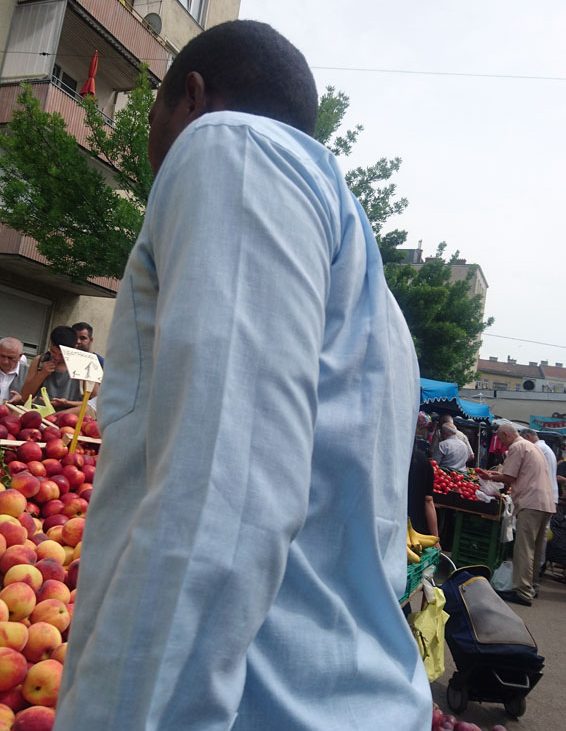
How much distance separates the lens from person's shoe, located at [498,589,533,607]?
26.3 feet

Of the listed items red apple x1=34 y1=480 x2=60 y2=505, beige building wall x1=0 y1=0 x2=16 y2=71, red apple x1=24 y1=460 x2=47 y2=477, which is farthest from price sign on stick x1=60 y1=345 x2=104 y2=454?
beige building wall x1=0 y1=0 x2=16 y2=71

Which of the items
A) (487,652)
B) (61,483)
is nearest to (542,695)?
(487,652)

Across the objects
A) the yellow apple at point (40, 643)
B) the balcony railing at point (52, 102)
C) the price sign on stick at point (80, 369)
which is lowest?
the yellow apple at point (40, 643)

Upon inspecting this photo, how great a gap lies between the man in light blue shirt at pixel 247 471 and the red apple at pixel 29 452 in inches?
125

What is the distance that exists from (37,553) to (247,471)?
256 cm

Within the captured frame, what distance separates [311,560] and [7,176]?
13240mm

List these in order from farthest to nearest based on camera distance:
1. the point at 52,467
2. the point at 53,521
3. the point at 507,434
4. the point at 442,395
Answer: the point at 442,395 < the point at 507,434 < the point at 52,467 < the point at 53,521

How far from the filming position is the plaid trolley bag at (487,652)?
4438mm

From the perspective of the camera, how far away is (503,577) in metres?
8.28

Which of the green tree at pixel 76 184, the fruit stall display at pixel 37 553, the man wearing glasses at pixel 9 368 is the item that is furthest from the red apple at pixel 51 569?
the green tree at pixel 76 184

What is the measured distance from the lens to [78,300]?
1752cm

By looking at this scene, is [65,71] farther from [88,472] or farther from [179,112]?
[179,112]

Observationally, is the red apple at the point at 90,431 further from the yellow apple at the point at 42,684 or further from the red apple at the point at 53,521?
the yellow apple at the point at 42,684

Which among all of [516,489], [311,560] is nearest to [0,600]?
[311,560]
